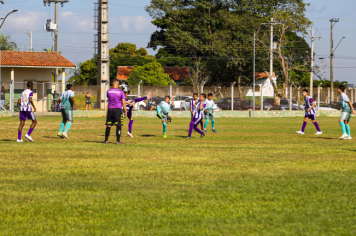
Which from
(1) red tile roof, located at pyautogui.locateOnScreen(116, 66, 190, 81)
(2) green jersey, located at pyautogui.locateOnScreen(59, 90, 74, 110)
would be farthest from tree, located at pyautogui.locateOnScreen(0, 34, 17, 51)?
(2) green jersey, located at pyautogui.locateOnScreen(59, 90, 74, 110)

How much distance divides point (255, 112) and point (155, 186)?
29598 mm

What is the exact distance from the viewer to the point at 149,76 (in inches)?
2276

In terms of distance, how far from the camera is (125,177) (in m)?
7.64

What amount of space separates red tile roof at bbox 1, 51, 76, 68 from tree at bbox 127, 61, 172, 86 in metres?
18.5

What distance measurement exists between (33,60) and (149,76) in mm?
21259

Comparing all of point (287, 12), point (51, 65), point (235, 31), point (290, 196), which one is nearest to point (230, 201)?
point (290, 196)

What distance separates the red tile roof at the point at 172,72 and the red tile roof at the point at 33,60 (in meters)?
32.3

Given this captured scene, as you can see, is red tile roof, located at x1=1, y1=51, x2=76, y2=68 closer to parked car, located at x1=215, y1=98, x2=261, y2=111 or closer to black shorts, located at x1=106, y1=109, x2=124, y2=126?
parked car, located at x1=215, y1=98, x2=261, y2=111

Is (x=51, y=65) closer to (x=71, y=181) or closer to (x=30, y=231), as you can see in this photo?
(x=71, y=181)

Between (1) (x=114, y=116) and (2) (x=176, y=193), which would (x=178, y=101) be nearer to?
(1) (x=114, y=116)

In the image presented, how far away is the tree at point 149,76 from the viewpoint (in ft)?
189

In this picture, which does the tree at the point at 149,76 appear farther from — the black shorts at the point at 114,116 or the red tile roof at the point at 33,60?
the black shorts at the point at 114,116

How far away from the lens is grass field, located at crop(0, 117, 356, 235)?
489 cm

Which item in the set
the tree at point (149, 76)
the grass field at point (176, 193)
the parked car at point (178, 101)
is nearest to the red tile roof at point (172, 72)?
the tree at point (149, 76)
